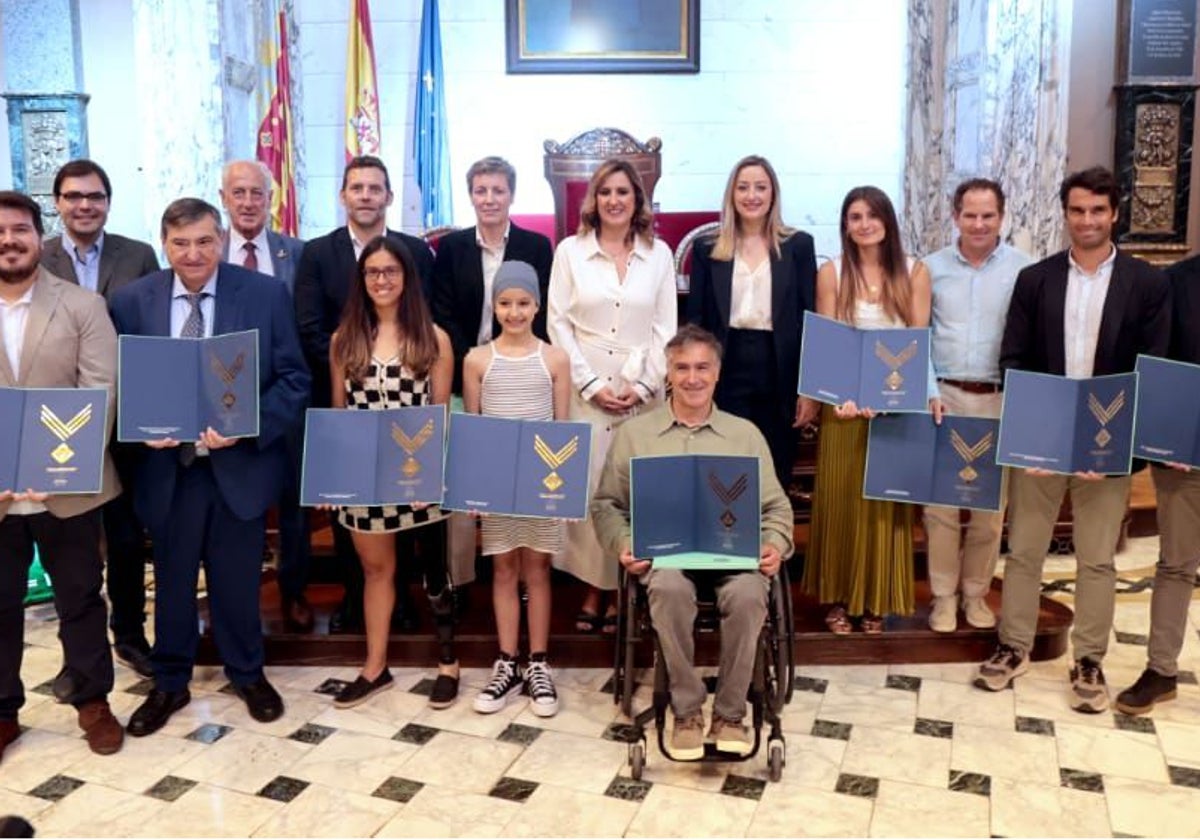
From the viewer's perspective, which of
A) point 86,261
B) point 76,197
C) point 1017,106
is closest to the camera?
point 76,197

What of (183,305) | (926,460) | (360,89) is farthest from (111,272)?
(360,89)

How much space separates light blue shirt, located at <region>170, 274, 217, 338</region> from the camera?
342 centimetres

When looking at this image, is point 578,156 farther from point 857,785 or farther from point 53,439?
point 857,785

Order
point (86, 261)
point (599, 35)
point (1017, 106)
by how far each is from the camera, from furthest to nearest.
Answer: point (599, 35) → point (1017, 106) → point (86, 261)

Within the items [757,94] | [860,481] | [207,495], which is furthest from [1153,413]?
[757,94]

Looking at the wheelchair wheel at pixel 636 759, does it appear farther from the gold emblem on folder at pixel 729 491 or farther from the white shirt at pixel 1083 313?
the white shirt at pixel 1083 313

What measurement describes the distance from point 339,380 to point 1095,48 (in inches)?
211

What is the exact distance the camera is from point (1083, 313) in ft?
11.6

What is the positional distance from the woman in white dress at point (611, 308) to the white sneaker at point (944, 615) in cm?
128

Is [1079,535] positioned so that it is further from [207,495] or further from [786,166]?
[786,166]

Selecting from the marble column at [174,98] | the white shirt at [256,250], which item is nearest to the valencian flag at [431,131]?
the marble column at [174,98]

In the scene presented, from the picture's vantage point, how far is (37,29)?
287 inches

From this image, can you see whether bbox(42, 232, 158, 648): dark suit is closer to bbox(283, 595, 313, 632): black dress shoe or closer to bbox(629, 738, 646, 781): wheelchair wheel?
bbox(283, 595, 313, 632): black dress shoe

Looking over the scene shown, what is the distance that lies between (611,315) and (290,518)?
4.58 ft
